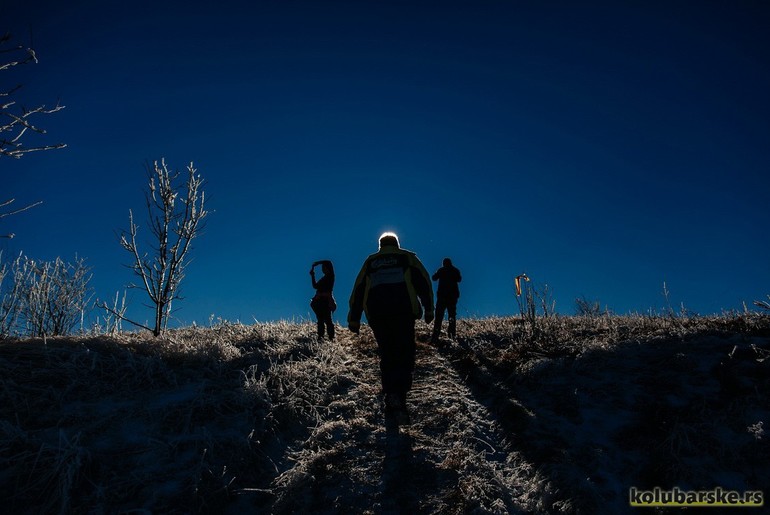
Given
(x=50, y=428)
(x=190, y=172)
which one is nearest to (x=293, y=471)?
(x=50, y=428)

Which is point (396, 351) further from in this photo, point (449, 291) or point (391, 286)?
point (449, 291)

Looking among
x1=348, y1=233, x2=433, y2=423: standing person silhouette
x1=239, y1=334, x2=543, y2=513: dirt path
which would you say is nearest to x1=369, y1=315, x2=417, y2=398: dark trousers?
x1=348, y1=233, x2=433, y2=423: standing person silhouette

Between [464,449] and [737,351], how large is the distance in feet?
13.0

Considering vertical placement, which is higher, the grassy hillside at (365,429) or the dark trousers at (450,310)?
the dark trousers at (450,310)

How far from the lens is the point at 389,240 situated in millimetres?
5918

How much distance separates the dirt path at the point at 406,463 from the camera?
11.0 feet

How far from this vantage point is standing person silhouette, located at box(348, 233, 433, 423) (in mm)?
5090

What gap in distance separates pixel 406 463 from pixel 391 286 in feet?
7.11

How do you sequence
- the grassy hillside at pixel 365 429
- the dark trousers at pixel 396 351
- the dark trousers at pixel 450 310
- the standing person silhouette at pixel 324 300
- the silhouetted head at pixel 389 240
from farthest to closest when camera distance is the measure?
the dark trousers at pixel 450 310
the standing person silhouette at pixel 324 300
the silhouetted head at pixel 389 240
the dark trousers at pixel 396 351
the grassy hillside at pixel 365 429

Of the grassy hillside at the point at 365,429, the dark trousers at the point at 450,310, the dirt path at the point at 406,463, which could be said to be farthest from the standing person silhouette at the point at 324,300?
the dirt path at the point at 406,463

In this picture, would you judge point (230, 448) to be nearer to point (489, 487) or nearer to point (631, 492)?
point (489, 487)

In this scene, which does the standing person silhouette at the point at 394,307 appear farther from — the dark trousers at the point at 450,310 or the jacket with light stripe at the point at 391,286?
the dark trousers at the point at 450,310

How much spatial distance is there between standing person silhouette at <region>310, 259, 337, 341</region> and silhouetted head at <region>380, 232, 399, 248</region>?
417cm

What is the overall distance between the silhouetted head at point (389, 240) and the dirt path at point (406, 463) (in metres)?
2.10
